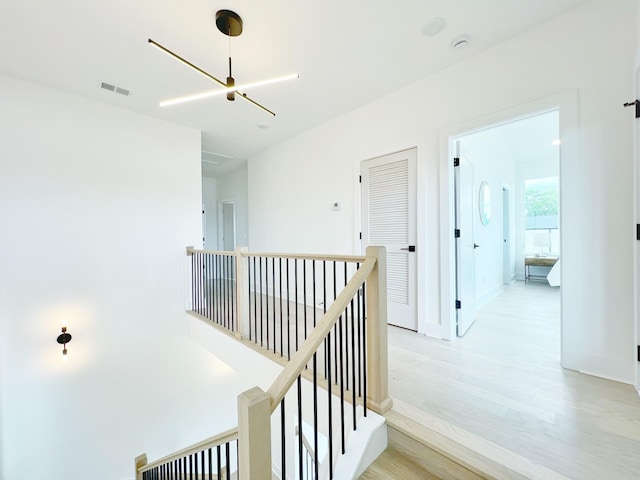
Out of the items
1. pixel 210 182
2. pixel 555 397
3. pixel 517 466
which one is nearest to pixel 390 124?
pixel 555 397

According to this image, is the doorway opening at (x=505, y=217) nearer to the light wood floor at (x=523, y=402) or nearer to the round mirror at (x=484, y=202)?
the round mirror at (x=484, y=202)

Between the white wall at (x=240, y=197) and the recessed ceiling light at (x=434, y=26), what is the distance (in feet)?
16.1

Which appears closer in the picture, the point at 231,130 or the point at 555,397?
the point at 555,397

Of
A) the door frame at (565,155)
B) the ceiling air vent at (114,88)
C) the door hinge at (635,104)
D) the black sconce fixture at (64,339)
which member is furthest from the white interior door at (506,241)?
the black sconce fixture at (64,339)

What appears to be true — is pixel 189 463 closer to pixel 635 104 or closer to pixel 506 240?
pixel 635 104

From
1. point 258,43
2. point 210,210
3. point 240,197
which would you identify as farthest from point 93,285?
point 210,210

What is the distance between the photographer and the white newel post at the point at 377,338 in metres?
1.61

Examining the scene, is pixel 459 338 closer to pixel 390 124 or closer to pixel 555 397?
pixel 555 397

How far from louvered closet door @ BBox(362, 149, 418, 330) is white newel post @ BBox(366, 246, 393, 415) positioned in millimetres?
1590

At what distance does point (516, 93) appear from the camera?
2344 millimetres

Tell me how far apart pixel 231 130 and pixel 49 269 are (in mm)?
3041

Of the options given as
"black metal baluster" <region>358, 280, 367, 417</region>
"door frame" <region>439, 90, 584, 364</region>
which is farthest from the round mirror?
"black metal baluster" <region>358, 280, 367, 417</region>

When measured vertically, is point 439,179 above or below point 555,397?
above

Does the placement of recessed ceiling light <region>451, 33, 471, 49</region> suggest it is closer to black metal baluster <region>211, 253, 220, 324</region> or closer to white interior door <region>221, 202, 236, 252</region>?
black metal baluster <region>211, 253, 220, 324</region>
